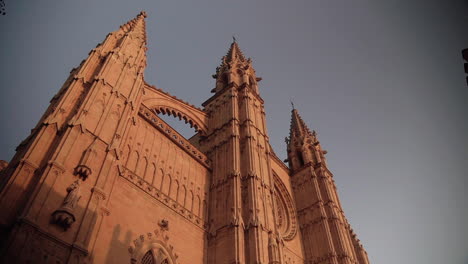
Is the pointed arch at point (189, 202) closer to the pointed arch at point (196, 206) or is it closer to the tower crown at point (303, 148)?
the pointed arch at point (196, 206)

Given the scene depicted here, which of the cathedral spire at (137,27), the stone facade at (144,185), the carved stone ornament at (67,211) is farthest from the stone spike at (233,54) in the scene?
the carved stone ornament at (67,211)

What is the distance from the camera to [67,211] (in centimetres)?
904

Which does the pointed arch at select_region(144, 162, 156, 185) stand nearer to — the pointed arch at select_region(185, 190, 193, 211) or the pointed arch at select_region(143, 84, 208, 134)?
the pointed arch at select_region(185, 190, 193, 211)

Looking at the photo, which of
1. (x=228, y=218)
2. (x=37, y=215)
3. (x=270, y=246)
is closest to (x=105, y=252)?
(x=37, y=215)

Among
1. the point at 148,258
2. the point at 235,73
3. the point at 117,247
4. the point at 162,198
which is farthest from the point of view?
the point at 235,73

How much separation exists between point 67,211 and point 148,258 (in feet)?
13.9

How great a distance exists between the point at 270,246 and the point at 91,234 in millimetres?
8052

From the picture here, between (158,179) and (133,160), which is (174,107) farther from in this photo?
(133,160)

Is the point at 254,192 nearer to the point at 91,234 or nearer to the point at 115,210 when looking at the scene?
the point at 115,210

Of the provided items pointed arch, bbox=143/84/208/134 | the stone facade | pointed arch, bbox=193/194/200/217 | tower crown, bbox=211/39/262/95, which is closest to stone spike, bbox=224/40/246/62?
tower crown, bbox=211/39/262/95

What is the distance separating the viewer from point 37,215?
8641 millimetres

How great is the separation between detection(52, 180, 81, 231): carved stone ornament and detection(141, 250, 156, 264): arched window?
12.0ft

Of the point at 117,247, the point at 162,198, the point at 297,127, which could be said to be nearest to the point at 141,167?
the point at 162,198

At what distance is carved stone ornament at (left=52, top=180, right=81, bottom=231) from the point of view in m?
8.92
